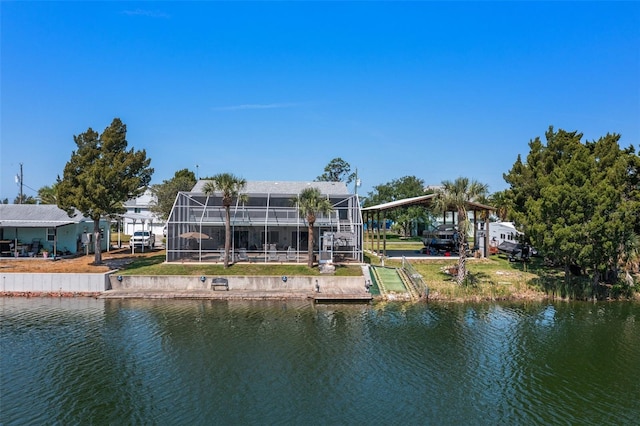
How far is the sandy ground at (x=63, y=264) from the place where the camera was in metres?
33.5

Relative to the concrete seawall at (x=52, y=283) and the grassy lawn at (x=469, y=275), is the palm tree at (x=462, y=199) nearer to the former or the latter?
the grassy lawn at (x=469, y=275)

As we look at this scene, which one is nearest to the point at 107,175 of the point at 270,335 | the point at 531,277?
the point at 270,335

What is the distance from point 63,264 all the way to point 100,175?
8.69 metres

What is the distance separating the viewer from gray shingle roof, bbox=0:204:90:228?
127 feet

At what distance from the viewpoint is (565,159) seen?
36.0m

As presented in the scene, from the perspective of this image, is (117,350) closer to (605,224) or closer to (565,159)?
(605,224)

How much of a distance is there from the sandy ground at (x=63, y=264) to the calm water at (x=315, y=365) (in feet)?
21.0

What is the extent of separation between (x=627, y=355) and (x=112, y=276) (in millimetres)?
30917

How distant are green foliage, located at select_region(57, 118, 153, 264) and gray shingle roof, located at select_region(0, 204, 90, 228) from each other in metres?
6.13

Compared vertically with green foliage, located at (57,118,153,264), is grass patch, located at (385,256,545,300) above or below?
below

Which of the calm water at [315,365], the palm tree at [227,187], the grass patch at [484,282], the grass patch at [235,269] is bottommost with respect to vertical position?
the calm water at [315,365]

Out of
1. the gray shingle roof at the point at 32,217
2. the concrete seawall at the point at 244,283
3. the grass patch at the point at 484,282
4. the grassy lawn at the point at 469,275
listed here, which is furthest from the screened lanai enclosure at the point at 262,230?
the gray shingle roof at the point at 32,217

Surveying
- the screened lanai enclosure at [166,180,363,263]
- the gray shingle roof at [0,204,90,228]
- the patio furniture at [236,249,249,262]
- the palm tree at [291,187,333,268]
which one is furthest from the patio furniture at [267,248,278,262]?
the gray shingle roof at [0,204,90,228]

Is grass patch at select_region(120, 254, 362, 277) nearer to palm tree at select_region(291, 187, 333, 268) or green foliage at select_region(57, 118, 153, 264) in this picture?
palm tree at select_region(291, 187, 333, 268)
